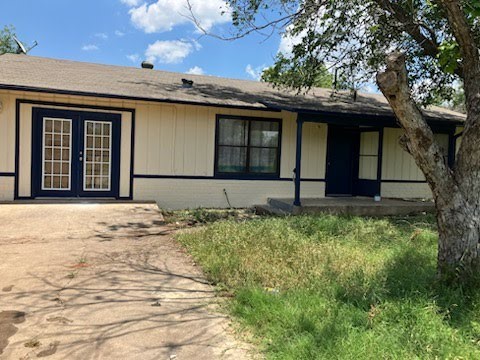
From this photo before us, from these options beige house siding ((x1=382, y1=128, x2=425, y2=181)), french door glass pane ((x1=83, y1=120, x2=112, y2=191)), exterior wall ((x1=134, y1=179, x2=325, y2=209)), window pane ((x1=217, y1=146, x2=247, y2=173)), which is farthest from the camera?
beige house siding ((x1=382, y1=128, x2=425, y2=181))

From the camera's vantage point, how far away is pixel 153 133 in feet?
33.8

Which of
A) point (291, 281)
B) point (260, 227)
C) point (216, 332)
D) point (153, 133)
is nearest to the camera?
point (216, 332)

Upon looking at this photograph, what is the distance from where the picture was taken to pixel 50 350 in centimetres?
304

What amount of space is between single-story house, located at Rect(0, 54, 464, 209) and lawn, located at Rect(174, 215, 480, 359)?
4.11 meters

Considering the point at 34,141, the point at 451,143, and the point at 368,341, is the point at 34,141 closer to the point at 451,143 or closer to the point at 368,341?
the point at 368,341

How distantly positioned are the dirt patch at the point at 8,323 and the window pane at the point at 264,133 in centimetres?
820

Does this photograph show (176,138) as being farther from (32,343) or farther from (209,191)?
(32,343)

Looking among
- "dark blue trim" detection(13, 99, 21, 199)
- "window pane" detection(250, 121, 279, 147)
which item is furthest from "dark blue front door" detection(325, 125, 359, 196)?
"dark blue trim" detection(13, 99, 21, 199)

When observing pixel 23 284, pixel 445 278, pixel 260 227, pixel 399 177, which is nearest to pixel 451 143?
pixel 399 177

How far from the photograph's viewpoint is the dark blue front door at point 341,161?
12281 mm

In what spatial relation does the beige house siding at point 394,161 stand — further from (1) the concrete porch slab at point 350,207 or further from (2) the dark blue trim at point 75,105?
(2) the dark blue trim at point 75,105

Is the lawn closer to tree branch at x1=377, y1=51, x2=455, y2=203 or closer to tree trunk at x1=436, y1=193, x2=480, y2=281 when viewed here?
tree trunk at x1=436, y1=193, x2=480, y2=281

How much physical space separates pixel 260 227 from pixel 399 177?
24.9 ft

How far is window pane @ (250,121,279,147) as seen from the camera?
11.2m
